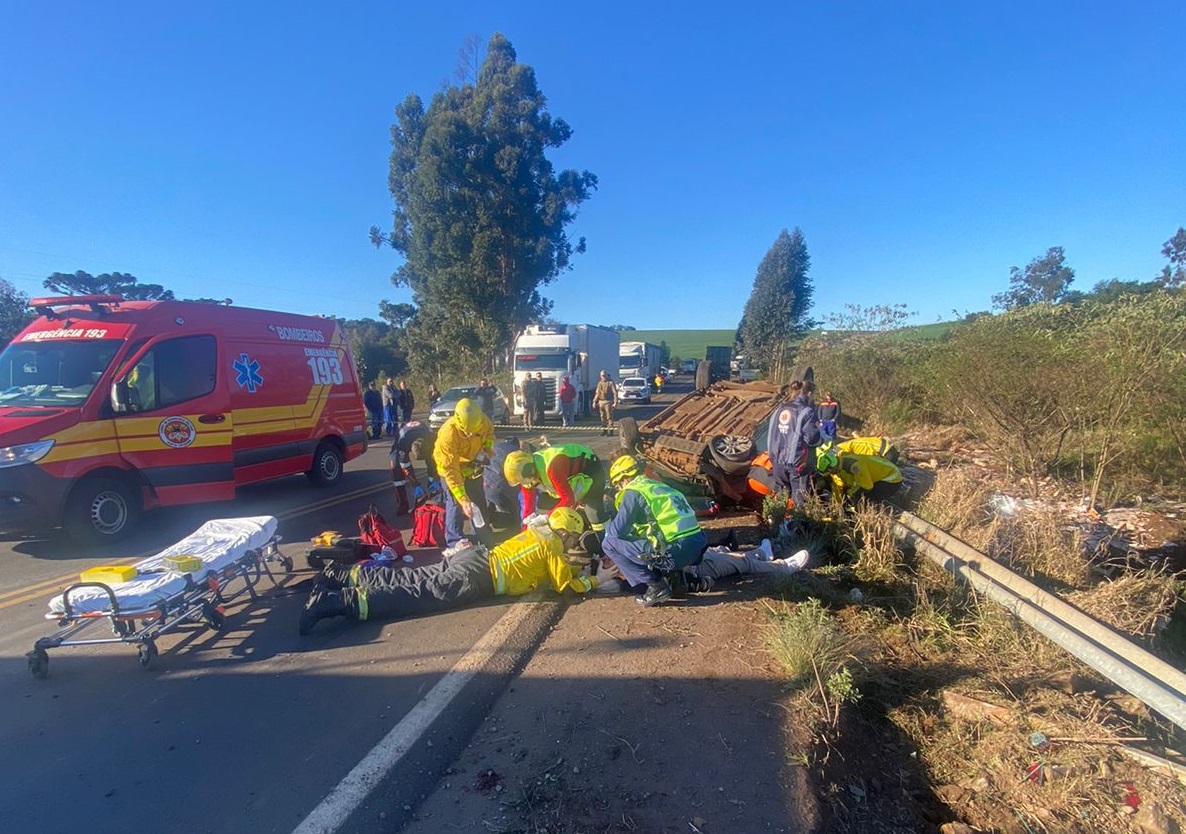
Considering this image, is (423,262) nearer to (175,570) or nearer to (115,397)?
(115,397)

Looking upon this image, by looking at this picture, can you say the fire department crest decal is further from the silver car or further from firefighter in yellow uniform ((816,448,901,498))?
the silver car

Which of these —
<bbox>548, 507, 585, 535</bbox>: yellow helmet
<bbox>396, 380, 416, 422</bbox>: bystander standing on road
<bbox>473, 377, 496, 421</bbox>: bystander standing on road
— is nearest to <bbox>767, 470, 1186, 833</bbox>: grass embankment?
<bbox>548, 507, 585, 535</bbox>: yellow helmet

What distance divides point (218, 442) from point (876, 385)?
13.4 m

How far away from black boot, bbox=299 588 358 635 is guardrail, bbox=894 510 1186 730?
168 inches

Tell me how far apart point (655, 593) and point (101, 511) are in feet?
18.8

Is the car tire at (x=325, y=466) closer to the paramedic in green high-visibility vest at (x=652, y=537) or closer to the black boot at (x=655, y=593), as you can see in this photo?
the paramedic in green high-visibility vest at (x=652, y=537)

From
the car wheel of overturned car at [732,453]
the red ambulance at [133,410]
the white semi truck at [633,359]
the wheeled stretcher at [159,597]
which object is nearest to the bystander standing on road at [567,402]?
the red ambulance at [133,410]

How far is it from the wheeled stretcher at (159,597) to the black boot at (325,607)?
57 cm

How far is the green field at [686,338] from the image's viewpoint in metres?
88.8

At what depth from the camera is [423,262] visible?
22953 millimetres

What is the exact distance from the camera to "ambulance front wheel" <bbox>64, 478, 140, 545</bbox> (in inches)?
217

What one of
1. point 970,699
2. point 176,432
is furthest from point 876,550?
point 176,432

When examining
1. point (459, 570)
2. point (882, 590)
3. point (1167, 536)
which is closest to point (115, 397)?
point (459, 570)

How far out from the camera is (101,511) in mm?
5727
